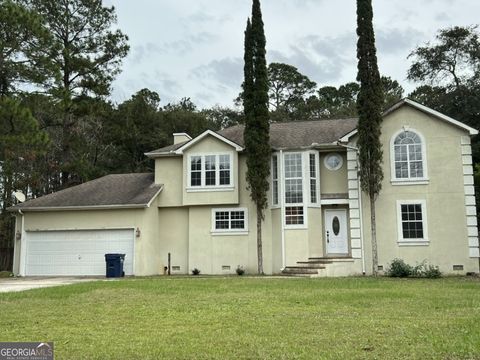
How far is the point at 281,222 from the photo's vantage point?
22.0 metres

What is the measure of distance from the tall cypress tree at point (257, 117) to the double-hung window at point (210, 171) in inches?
57.9

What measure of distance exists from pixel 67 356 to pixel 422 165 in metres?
17.4

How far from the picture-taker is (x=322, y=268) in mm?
20391

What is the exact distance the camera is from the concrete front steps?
20312 mm

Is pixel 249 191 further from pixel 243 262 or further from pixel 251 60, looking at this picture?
pixel 251 60

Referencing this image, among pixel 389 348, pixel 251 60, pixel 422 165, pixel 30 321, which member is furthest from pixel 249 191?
pixel 389 348

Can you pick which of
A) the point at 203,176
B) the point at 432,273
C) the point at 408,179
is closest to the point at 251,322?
the point at 432,273

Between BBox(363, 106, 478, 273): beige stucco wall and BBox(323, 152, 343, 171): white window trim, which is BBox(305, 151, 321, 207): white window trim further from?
BBox(363, 106, 478, 273): beige stucco wall

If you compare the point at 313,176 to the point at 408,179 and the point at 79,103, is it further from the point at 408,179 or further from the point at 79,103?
the point at 79,103

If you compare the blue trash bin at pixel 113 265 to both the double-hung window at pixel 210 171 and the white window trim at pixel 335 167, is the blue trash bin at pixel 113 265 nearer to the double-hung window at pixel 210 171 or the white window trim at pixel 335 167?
the double-hung window at pixel 210 171

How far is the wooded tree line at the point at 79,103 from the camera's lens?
22.0 m

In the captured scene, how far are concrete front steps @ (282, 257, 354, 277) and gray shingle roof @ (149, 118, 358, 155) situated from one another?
4831mm

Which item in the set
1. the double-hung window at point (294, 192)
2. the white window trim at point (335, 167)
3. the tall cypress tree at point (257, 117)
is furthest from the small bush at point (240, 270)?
the white window trim at point (335, 167)

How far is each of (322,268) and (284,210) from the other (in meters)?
2.99
